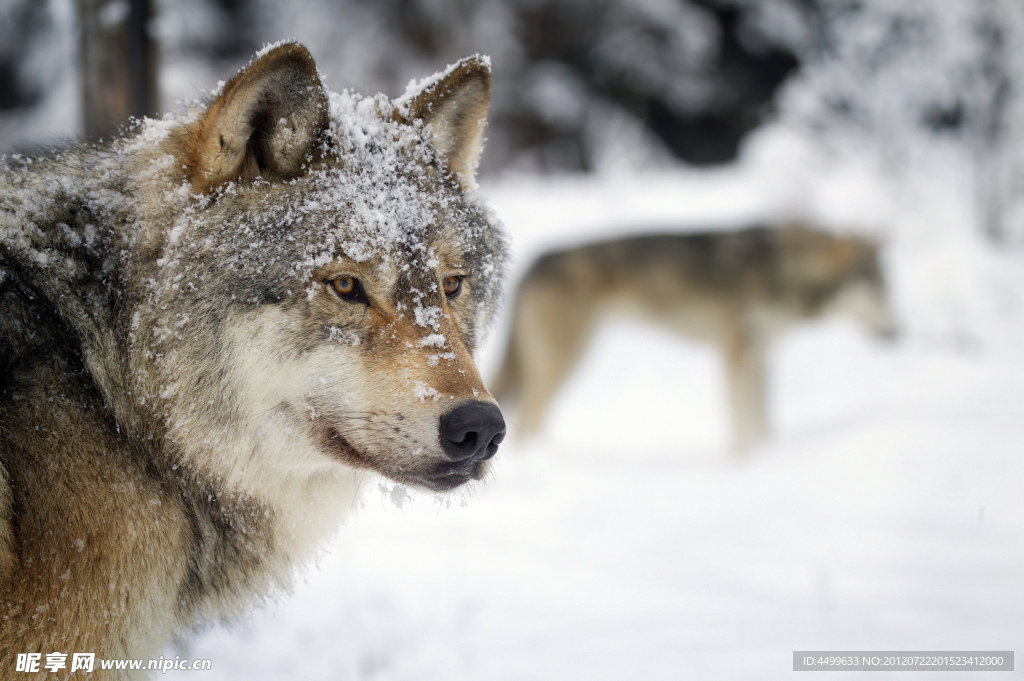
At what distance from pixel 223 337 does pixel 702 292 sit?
595cm

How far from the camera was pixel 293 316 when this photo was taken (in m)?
1.84

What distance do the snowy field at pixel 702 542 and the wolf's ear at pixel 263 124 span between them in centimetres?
94

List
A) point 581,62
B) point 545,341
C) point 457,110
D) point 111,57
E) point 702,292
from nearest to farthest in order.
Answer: point 457,110 → point 111,57 → point 545,341 → point 702,292 → point 581,62

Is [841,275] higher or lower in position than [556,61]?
lower

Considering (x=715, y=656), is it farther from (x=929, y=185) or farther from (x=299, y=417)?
(x=929, y=185)

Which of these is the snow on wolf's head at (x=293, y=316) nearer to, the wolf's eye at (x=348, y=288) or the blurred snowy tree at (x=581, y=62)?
the wolf's eye at (x=348, y=288)

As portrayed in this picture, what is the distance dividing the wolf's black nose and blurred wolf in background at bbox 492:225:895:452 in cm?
495

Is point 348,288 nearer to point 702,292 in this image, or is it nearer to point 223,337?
point 223,337

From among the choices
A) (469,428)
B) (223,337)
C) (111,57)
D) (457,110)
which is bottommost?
(469,428)

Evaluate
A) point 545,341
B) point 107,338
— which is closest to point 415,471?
point 107,338

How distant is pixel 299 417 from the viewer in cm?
187

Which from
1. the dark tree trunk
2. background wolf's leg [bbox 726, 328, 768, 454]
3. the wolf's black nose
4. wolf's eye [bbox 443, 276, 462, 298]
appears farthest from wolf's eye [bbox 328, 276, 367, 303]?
background wolf's leg [bbox 726, 328, 768, 454]

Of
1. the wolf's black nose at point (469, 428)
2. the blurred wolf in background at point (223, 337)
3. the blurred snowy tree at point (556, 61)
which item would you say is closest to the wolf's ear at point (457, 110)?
the blurred wolf in background at point (223, 337)

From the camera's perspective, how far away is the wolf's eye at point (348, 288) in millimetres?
1883
